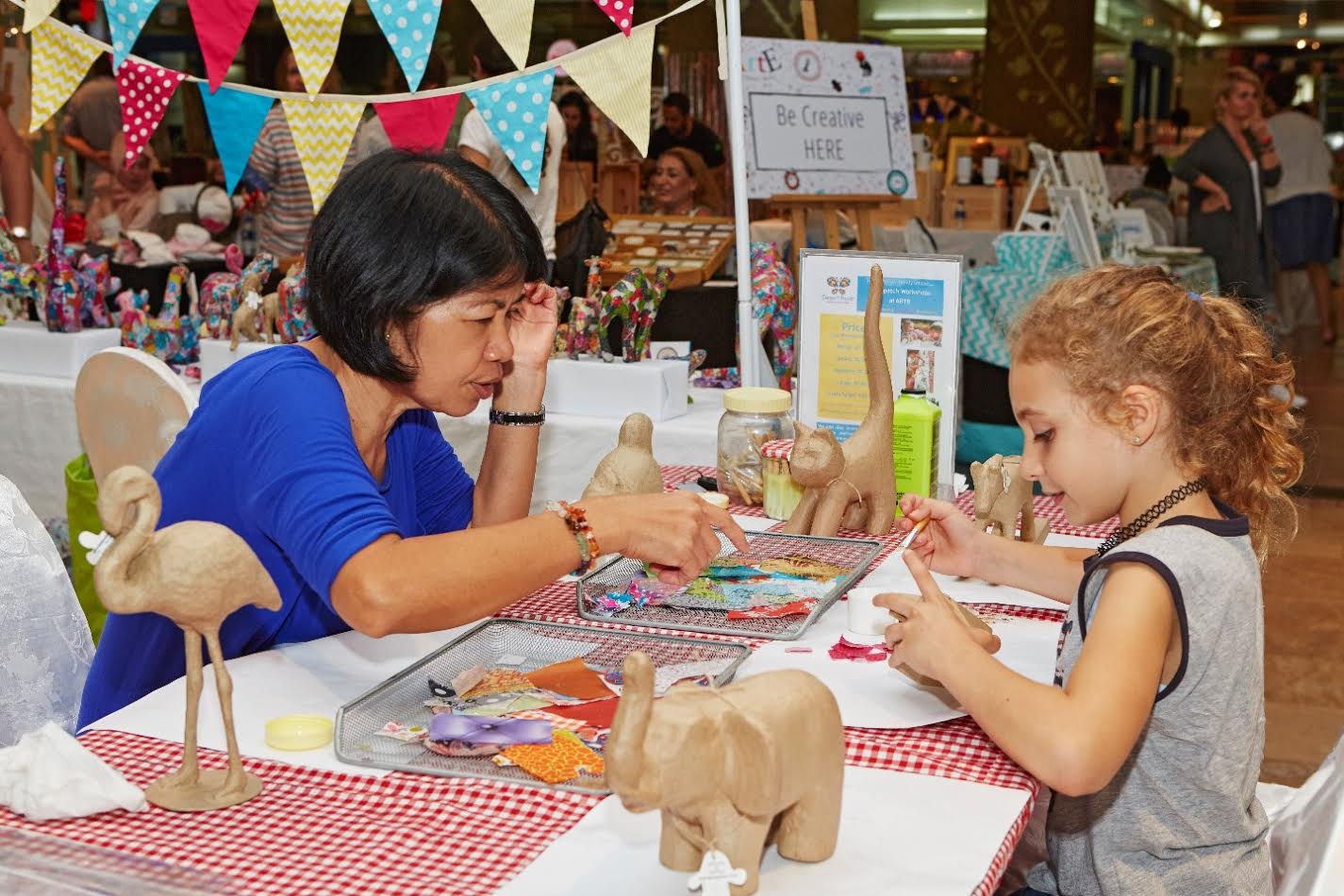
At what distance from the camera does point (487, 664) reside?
1.54m

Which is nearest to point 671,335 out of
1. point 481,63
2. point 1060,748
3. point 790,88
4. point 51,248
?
point 790,88

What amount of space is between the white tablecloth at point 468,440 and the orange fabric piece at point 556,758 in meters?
1.62

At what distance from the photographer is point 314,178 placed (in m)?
2.73

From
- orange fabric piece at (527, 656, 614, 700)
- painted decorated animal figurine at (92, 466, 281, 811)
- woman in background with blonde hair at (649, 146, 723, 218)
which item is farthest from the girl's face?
woman in background with blonde hair at (649, 146, 723, 218)

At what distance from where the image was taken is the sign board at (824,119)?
13.1 feet

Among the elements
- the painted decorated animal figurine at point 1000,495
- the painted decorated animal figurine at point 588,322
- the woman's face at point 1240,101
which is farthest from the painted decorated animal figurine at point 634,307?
the woman's face at point 1240,101

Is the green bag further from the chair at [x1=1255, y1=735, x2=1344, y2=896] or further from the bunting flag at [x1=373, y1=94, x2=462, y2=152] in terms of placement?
the chair at [x1=1255, y1=735, x2=1344, y2=896]

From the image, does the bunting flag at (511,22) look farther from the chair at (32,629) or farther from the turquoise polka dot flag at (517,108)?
the chair at (32,629)

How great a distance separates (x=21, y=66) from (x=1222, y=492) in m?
8.05

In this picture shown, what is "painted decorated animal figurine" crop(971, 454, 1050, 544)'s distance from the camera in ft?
6.36

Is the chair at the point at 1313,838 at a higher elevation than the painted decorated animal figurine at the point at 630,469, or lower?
lower

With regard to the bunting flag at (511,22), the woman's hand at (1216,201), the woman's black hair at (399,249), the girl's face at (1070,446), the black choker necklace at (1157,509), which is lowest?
the black choker necklace at (1157,509)

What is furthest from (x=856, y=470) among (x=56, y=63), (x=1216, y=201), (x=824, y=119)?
(x=1216, y=201)

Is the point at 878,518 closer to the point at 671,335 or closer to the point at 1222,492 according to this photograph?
the point at 1222,492
